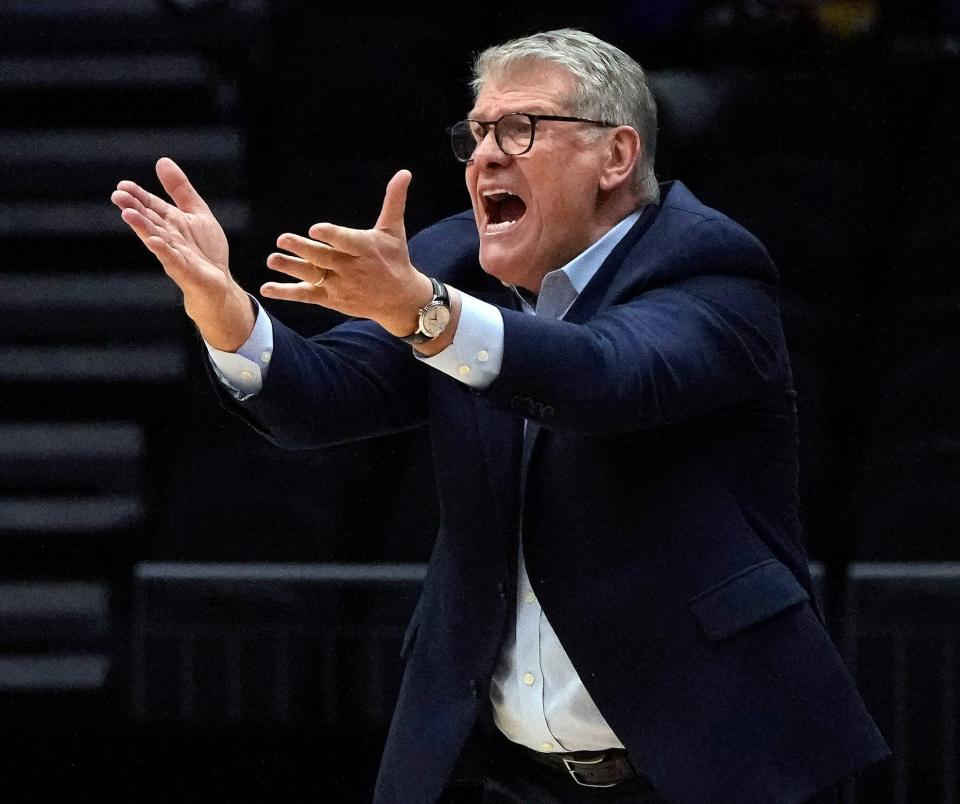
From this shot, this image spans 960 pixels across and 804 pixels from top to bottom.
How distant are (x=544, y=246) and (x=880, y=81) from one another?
203 cm

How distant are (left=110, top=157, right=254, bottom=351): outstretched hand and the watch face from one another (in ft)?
1.15

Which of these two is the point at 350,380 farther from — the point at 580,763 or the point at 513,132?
the point at 580,763

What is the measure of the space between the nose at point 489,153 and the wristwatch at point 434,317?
0.47 metres

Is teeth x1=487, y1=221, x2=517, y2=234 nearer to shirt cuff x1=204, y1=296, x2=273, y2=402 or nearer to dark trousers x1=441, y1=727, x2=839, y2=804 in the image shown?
shirt cuff x1=204, y1=296, x2=273, y2=402

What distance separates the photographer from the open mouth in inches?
98.6

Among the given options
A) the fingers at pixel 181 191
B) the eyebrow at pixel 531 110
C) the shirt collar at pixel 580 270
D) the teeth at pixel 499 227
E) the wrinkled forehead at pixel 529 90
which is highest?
the wrinkled forehead at pixel 529 90

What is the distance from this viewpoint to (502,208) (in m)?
2.54

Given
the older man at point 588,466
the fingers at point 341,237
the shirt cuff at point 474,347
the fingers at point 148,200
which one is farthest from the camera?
the fingers at point 148,200

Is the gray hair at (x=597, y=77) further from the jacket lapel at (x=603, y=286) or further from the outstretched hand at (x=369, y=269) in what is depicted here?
the outstretched hand at (x=369, y=269)

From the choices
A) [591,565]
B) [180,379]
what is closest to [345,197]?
[180,379]

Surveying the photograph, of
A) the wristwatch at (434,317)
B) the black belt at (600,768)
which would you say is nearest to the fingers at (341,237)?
the wristwatch at (434,317)

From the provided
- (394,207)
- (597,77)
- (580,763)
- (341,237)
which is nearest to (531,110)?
(597,77)

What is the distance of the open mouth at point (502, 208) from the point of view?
2504mm

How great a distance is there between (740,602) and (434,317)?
61 cm
